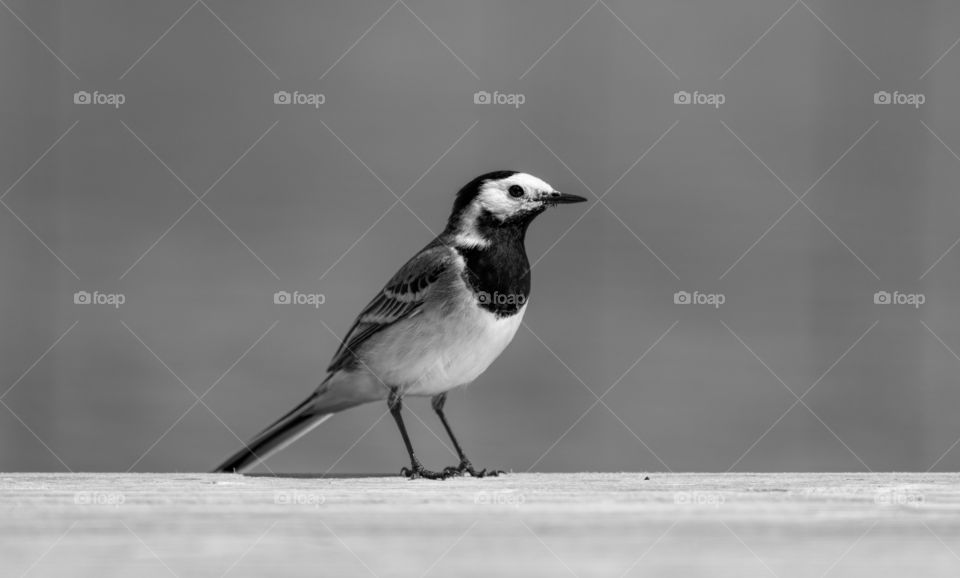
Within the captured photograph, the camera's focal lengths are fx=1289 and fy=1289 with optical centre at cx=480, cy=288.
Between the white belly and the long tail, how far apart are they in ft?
0.87

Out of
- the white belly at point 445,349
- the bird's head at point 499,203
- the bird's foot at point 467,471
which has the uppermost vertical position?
the bird's head at point 499,203

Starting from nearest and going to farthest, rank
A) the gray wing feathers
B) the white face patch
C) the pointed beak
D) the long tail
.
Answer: the long tail < the pointed beak < the white face patch < the gray wing feathers

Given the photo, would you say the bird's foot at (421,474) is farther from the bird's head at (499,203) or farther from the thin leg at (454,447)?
the bird's head at (499,203)

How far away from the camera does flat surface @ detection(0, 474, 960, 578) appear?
1.67m

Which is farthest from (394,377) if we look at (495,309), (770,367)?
(770,367)

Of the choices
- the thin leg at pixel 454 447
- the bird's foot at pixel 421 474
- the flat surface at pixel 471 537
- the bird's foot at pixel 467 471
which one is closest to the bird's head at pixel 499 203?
the thin leg at pixel 454 447

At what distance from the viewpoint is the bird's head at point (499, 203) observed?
396cm

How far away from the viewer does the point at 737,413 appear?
14.8 feet

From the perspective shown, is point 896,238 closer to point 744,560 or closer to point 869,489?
point 869,489

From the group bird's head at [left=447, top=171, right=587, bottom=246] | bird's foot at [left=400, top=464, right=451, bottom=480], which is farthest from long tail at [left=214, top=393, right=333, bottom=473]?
bird's head at [left=447, top=171, right=587, bottom=246]

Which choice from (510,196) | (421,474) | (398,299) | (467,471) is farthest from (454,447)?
(510,196)

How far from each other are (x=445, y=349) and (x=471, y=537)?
2.22 metres

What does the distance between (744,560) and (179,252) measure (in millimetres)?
3014

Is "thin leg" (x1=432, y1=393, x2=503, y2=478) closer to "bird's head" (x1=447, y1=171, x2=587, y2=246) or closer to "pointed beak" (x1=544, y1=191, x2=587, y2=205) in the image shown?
"bird's head" (x1=447, y1=171, x2=587, y2=246)
